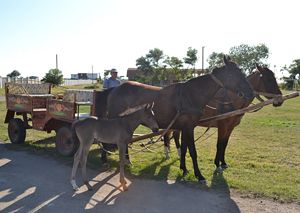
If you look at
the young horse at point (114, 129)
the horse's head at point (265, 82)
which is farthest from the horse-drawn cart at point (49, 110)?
the young horse at point (114, 129)

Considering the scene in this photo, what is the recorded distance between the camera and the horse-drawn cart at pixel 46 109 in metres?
9.50

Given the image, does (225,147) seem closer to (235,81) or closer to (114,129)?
(235,81)

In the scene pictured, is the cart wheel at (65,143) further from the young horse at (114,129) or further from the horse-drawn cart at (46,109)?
the young horse at (114,129)

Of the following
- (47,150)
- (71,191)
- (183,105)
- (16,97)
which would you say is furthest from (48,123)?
(183,105)

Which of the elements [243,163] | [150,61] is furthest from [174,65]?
[243,163]

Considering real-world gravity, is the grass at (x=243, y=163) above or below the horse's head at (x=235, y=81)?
below

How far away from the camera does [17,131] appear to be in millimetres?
11273

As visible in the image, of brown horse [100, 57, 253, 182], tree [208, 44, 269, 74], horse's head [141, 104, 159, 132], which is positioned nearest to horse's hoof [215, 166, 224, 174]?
brown horse [100, 57, 253, 182]

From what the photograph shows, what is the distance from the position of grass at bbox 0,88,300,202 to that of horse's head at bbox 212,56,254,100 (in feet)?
5.78

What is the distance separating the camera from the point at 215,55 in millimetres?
83688

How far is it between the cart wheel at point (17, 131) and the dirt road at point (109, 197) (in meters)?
3.11

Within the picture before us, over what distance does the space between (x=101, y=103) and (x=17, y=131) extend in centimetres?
375

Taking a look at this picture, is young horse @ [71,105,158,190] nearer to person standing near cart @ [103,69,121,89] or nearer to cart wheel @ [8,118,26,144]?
person standing near cart @ [103,69,121,89]

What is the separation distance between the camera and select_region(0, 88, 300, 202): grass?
7.20 metres
